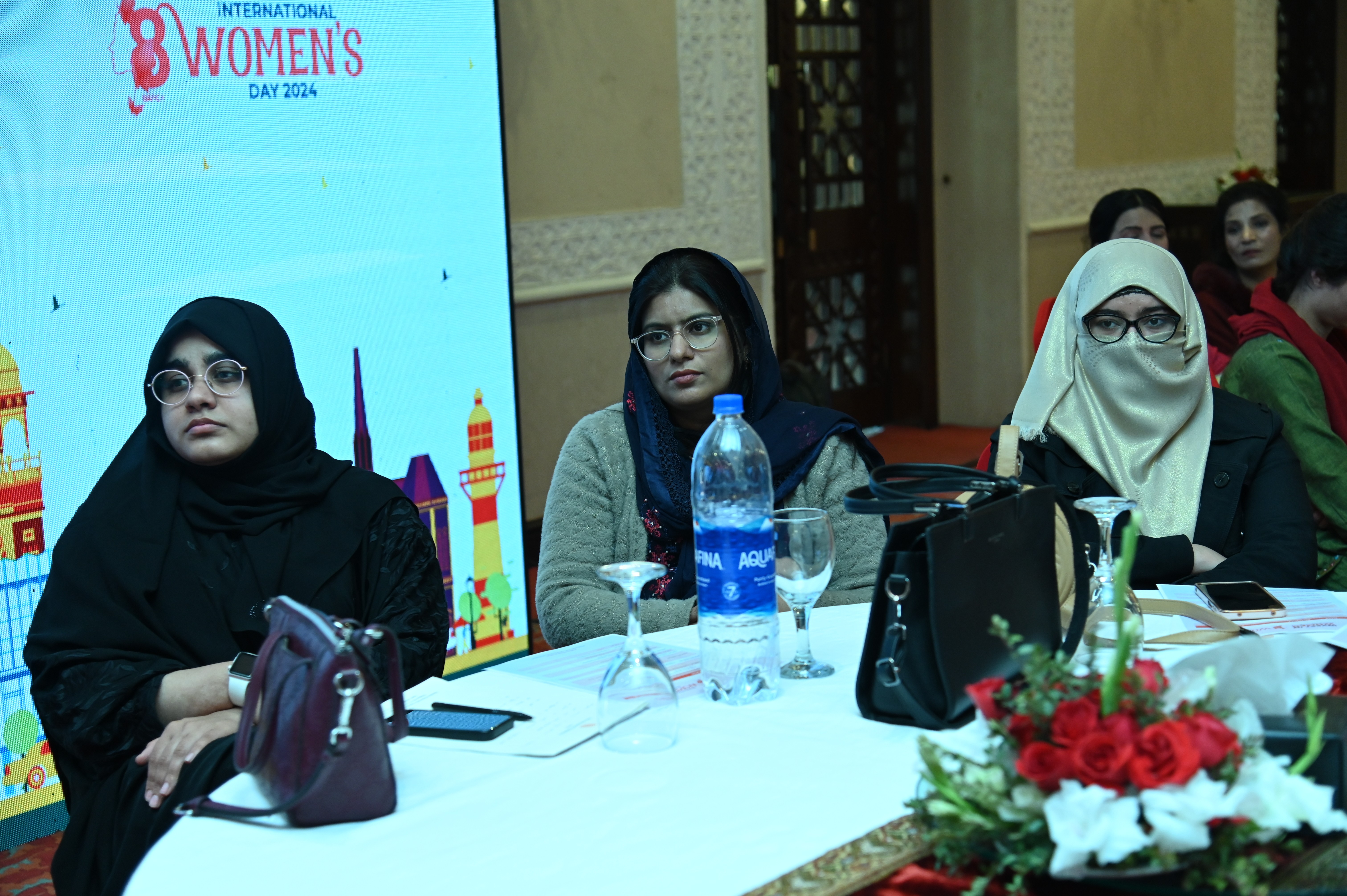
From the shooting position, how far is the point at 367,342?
3447 mm

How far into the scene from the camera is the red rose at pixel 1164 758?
3.00ft

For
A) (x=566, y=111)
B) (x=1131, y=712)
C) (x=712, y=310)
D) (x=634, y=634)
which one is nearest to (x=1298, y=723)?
(x=1131, y=712)

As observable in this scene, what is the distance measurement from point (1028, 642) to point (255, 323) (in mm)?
1333

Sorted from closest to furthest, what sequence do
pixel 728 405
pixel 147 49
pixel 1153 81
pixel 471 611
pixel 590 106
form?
pixel 728 405 < pixel 147 49 < pixel 471 611 < pixel 590 106 < pixel 1153 81

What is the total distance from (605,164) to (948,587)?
13.7 feet

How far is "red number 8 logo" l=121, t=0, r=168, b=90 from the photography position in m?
2.93

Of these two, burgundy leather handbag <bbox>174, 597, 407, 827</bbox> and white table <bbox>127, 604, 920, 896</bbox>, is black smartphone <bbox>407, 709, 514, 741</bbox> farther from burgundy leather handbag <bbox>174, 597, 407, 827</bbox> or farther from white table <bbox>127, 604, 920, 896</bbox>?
burgundy leather handbag <bbox>174, 597, 407, 827</bbox>

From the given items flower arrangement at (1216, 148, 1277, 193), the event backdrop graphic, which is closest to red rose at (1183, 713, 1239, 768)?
the event backdrop graphic

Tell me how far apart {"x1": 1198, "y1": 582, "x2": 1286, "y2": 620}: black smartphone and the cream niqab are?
0.48 meters

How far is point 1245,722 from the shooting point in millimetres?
1011

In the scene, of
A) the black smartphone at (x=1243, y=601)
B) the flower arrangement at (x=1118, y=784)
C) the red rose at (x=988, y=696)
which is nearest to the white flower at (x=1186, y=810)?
the flower arrangement at (x=1118, y=784)

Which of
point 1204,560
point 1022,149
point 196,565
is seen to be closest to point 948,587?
point 1204,560

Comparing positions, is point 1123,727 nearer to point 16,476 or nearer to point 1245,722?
point 1245,722

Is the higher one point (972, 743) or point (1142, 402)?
point (1142, 402)
